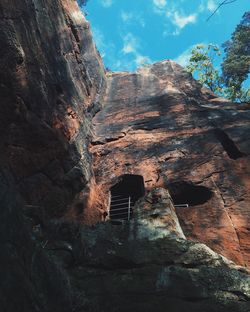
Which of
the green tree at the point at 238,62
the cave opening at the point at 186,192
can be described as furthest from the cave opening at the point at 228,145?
the green tree at the point at 238,62

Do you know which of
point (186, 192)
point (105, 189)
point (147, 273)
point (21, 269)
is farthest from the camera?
point (105, 189)

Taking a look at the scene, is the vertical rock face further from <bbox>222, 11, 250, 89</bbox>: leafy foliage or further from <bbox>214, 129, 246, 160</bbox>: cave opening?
<bbox>222, 11, 250, 89</bbox>: leafy foliage

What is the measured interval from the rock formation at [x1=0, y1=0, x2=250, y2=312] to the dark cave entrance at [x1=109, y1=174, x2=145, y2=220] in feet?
0.81

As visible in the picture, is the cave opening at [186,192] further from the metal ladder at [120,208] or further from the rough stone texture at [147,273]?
the rough stone texture at [147,273]

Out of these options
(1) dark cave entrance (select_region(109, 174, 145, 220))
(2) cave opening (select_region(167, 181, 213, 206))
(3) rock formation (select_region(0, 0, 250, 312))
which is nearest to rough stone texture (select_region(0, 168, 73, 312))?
(3) rock formation (select_region(0, 0, 250, 312))

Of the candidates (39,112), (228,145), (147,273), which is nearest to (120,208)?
(39,112)

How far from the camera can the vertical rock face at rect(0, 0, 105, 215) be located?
9.12m

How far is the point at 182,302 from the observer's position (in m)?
5.93

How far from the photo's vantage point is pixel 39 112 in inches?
386

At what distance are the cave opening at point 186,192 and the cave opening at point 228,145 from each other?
1.49m

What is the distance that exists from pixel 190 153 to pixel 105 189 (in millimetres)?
2718

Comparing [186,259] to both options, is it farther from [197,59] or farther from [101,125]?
[197,59]

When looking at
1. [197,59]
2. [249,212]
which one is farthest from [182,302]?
[197,59]

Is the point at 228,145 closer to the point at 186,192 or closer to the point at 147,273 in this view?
the point at 186,192
